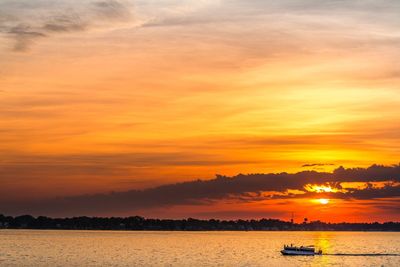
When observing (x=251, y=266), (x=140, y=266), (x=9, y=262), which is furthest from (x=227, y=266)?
(x=9, y=262)

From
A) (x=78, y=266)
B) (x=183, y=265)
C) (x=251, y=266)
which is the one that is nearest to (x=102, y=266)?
(x=78, y=266)

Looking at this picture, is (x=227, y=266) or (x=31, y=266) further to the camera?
(x=227, y=266)

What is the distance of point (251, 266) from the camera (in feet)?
651

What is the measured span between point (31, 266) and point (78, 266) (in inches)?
446

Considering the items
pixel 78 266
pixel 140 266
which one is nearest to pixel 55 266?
pixel 78 266

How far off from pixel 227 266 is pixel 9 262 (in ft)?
182

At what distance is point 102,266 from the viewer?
188m

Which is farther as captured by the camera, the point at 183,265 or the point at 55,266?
the point at 183,265

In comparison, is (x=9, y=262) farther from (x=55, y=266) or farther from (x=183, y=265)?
(x=183, y=265)

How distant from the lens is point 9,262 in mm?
190250

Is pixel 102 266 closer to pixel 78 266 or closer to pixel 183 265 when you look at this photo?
pixel 78 266

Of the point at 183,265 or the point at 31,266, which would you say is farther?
the point at 183,265

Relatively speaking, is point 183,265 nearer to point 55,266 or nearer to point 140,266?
point 140,266

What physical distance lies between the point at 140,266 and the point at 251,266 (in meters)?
30.3
